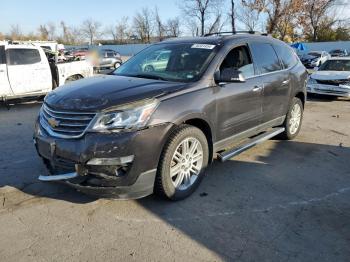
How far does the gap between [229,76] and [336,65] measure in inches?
399

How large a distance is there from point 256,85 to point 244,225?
7.33ft

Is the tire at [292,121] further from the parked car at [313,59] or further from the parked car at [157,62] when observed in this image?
the parked car at [313,59]

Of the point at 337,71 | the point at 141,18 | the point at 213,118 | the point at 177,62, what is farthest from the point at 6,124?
the point at 141,18

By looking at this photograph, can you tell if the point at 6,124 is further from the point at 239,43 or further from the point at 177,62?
the point at 239,43

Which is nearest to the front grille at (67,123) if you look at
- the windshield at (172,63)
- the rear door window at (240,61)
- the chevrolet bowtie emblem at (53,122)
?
the chevrolet bowtie emblem at (53,122)

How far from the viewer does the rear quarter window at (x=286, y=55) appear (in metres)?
6.06

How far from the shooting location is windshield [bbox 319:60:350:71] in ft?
41.3

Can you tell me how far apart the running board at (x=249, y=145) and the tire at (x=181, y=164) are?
1.16ft

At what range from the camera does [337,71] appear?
1248 centimetres

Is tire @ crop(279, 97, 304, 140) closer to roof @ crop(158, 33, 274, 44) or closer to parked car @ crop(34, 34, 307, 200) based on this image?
parked car @ crop(34, 34, 307, 200)

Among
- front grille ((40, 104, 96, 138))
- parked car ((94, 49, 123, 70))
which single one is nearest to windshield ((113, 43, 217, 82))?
front grille ((40, 104, 96, 138))

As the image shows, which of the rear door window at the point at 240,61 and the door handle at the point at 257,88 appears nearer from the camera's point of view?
the rear door window at the point at 240,61

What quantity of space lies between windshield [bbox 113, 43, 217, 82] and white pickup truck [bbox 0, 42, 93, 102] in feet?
19.8

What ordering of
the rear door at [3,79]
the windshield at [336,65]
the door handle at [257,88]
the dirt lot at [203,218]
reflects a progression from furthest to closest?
the windshield at [336,65], the rear door at [3,79], the door handle at [257,88], the dirt lot at [203,218]
